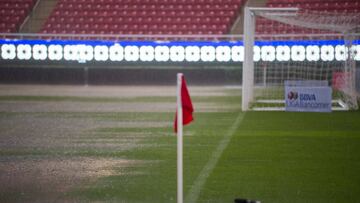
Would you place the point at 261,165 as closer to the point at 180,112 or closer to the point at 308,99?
the point at 180,112

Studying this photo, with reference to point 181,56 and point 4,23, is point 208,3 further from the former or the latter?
point 4,23

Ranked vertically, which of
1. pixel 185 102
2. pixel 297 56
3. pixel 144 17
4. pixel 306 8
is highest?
pixel 306 8

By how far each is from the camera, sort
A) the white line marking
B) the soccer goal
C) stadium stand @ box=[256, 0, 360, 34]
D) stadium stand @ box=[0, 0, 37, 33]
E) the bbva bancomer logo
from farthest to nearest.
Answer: stadium stand @ box=[0, 0, 37, 33]
stadium stand @ box=[256, 0, 360, 34]
the soccer goal
the bbva bancomer logo
the white line marking

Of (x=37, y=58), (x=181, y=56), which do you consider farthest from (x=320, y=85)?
(x=37, y=58)

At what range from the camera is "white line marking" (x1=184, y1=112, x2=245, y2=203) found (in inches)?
324

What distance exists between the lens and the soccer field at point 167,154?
27.8ft

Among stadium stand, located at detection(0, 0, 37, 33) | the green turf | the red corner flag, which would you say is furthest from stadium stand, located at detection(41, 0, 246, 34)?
the red corner flag

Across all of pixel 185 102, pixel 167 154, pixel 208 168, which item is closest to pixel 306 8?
pixel 167 154

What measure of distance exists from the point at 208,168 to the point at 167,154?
1.38m

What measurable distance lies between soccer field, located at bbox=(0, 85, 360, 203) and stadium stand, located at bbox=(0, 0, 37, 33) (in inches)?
474

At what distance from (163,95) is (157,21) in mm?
8023

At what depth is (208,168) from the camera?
10.0 meters

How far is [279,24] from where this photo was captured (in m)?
28.9

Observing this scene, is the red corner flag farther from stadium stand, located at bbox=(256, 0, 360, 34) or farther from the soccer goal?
stadium stand, located at bbox=(256, 0, 360, 34)
